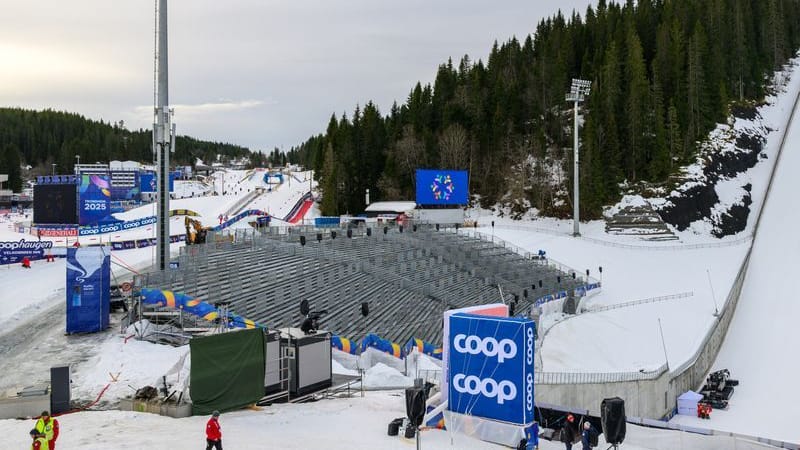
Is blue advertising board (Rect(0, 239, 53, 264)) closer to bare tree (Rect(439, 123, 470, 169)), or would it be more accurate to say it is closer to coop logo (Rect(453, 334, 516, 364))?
coop logo (Rect(453, 334, 516, 364))

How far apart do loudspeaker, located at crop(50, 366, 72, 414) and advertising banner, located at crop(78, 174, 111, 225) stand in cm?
2691

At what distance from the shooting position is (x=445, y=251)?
1641 inches

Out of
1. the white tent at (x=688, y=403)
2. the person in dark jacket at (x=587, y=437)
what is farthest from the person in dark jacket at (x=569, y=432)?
the white tent at (x=688, y=403)

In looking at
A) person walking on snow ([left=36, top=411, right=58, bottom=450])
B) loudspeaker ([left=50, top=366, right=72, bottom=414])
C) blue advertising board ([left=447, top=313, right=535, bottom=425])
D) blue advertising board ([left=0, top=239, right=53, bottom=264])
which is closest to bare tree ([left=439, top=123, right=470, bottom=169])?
blue advertising board ([left=0, top=239, right=53, bottom=264])

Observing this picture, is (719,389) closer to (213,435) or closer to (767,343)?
(767,343)

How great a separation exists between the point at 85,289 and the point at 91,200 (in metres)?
20.6

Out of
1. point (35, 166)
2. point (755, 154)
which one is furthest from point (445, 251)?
point (35, 166)

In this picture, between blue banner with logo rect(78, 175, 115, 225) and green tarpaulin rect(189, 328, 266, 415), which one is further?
blue banner with logo rect(78, 175, 115, 225)

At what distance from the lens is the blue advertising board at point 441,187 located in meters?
54.2

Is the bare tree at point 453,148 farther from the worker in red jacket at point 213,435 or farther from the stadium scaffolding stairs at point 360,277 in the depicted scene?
the worker in red jacket at point 213,435

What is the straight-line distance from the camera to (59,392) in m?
13.0

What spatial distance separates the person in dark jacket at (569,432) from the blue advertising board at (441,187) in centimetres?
4212

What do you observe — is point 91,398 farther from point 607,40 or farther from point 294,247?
point 607,40

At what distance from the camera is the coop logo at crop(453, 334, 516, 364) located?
11.8 meters
